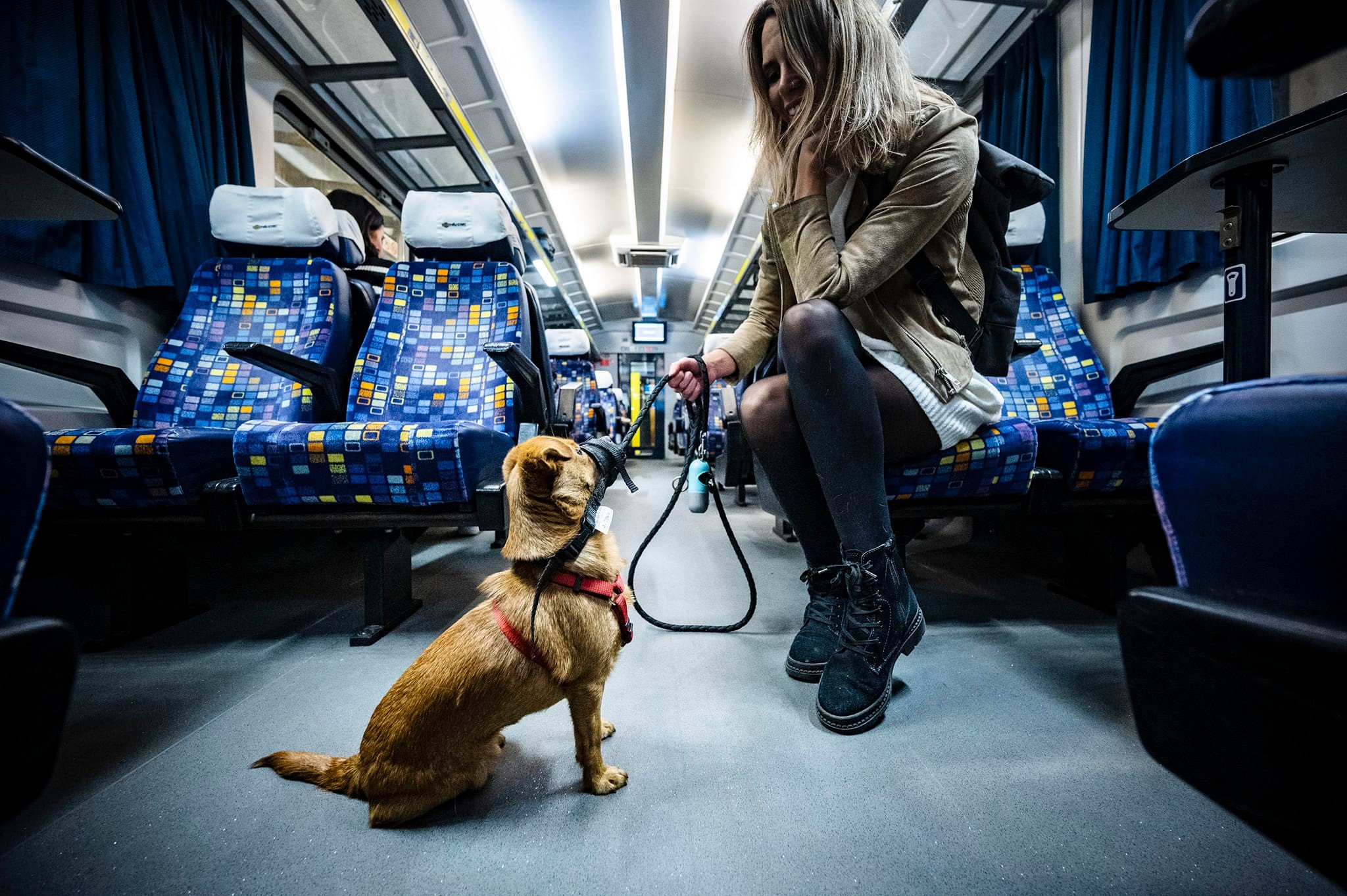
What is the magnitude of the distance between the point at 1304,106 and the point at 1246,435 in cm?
219

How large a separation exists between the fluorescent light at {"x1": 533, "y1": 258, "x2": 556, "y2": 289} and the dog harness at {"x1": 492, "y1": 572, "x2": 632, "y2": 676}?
5859mm

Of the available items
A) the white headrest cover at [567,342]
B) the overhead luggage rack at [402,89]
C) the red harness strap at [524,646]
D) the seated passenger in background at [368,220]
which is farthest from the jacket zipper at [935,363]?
the white headrest cover at [567,342]

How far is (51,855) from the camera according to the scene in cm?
63

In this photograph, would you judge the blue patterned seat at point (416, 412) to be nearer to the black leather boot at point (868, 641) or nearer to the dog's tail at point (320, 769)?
the dog's tail at point (320, 769)


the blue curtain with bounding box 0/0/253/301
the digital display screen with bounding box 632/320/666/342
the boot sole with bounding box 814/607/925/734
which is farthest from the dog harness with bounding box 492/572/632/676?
the digital display screen with bounding box 632/320/666/342

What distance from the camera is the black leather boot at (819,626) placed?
1.10 m

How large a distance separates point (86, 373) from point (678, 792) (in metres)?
Result: 2.17

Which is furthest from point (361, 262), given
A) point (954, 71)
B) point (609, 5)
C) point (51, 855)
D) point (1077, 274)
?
point (954, 71)

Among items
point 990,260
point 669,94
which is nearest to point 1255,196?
point 990,260

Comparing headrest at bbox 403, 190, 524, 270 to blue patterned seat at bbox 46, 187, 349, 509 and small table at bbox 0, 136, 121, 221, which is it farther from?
small table at bbox 0, 136, 121, 221

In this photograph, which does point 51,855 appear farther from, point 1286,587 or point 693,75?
point 693,75

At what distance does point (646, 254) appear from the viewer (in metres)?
7.61

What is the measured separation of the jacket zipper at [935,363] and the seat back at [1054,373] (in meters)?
1.10

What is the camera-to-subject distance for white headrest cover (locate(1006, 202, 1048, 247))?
7.14 feet
